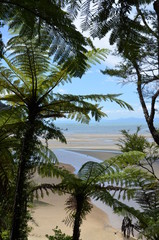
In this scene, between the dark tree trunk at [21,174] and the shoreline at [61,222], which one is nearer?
the dark tree trunk at [21,174]

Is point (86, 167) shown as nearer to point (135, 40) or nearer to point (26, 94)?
point (26, 94)

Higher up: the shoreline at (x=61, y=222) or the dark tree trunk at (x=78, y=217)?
the dark tree trunk at (x=78, y=217)

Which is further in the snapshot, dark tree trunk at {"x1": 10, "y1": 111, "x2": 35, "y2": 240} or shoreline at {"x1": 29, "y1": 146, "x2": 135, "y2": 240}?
shoreline at {"x1": 29, "y1": 146, "x2": 135, "y2": 240}

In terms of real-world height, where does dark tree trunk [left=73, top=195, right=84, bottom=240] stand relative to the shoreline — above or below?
above

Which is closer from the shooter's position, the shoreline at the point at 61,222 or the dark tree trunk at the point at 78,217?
the dark tree trunk at the point at 78,217

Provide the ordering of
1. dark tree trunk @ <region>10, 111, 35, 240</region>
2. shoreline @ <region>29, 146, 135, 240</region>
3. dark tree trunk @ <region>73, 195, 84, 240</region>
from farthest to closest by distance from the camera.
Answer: shoreline @ <region>29, 146, 135, 240</region>, dark tree trunk @ <region>73, 195, 84, 240</region>, dark tree trunk @ <region>10, 111, 35, 240</region>

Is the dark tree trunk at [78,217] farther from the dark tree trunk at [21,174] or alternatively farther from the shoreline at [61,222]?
the shoreline at [61,222]

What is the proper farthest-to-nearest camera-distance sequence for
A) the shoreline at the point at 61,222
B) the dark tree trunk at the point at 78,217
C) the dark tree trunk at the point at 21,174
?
1. the shoreline at the point at 61,222
2. the dark tree trunk at the point at 78,217
3. the dark tree trunk at the point at 21,174

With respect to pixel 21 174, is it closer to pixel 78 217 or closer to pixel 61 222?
pixel 78 217

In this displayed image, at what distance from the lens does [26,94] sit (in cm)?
339

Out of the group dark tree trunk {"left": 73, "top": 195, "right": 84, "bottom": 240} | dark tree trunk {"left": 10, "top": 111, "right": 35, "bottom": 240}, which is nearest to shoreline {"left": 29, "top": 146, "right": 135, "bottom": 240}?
dark tree trunk {"left": 73, "top": 195, "right": 84, "bottom": 240}

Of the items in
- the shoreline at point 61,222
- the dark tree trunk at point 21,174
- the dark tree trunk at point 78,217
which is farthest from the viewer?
the shoreline at point 61,222

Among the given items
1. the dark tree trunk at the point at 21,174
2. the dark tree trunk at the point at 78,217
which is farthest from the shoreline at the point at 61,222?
the dark tree trunk at the point at 21,174

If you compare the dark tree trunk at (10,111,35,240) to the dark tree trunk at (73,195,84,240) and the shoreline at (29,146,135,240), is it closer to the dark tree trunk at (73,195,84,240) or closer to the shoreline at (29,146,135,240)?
the dark tree trunk at (73,195,84,240)
